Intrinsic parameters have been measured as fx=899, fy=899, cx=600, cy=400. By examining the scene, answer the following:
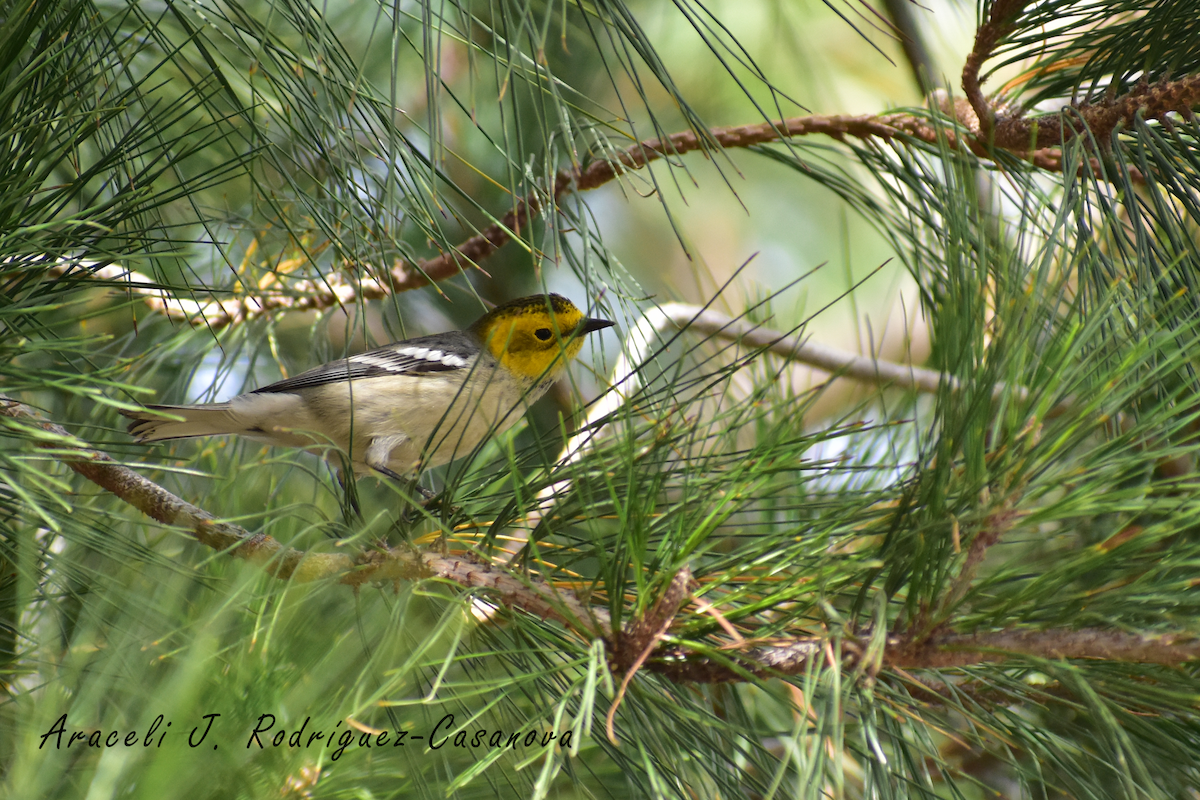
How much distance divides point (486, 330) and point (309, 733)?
3004mm

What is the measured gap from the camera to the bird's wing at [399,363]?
3398 mm

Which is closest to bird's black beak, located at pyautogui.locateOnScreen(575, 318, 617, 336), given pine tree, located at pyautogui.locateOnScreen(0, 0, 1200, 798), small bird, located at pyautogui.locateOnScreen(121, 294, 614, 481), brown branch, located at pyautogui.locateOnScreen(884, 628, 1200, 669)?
small bird, located at pyautogui.locateOnScreen(121, 294, 614, 481)

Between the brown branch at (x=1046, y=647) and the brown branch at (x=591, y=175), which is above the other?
the brown branch at (x=591, y=175)

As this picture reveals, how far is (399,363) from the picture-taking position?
12.3 ft

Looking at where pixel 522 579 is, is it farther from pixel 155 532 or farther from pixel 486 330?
pixel 486 330

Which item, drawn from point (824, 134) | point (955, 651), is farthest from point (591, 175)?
point (955, 651)

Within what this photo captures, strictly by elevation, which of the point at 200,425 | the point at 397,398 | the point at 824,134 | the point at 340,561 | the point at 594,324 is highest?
the point at 824,134

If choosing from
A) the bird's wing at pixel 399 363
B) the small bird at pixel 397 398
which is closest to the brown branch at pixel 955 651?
the small bird at pixel 397 398

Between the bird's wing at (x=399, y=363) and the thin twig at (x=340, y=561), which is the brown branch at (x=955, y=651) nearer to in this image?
the thin twig at (x=340, y=561)

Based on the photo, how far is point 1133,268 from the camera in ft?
5.97

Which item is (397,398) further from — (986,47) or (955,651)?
(955,651)

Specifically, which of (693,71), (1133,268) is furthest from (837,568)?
(693,71)

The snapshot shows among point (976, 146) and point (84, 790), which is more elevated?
point (976, 146)

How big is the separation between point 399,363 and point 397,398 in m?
0.20
